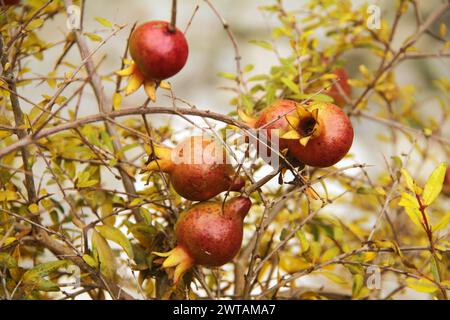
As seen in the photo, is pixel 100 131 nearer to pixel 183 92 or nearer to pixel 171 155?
pixel 171 155

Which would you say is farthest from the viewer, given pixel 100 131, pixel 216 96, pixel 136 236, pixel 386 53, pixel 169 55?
pixel 216 96

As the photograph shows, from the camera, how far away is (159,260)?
70 cm

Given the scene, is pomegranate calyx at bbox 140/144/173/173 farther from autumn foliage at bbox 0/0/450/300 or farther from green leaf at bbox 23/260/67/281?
green leaf at bbox 23/260/67/281

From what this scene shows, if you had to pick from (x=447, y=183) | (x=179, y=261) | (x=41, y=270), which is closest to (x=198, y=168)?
(x=179, y=261)

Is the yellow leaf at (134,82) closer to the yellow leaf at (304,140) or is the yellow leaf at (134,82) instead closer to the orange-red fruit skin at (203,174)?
the orange-red fruit skin at (203,174)

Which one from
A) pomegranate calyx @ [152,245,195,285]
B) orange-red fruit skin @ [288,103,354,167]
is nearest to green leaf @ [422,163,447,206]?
orange-red fruit skin @ [288,103,354,167]

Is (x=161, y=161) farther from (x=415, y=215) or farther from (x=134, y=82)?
(x=415, y=215)

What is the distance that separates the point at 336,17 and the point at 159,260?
65 cm

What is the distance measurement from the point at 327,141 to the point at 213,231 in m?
0.16

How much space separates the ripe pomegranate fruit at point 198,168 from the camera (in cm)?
64

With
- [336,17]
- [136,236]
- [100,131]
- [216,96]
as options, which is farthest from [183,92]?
[136,236]

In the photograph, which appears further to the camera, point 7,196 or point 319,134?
point 7,196

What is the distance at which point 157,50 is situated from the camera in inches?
25.0

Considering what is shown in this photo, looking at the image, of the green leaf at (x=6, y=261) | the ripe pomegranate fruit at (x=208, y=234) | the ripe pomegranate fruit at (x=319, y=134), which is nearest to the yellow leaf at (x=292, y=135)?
the ripe pomegranate fruit at (x=319, y=134)
